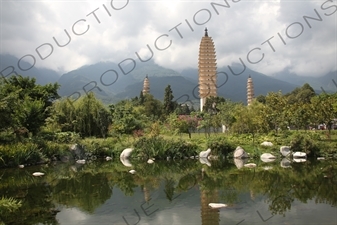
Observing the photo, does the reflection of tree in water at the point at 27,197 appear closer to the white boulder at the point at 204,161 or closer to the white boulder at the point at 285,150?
the white boulder at the point at 204,161

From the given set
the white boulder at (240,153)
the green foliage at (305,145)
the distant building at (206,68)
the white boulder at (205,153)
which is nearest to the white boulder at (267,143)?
the green foliage at (305,145)

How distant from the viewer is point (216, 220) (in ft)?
22.7

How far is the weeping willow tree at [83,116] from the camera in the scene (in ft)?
74.8

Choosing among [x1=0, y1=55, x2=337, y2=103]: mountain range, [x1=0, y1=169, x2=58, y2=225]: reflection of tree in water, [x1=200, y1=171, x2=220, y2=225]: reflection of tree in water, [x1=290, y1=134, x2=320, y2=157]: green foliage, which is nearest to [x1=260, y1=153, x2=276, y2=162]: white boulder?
[x1=290, y1=134, x2=320, y2=157]: green foliage

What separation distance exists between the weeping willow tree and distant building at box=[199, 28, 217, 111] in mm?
24757

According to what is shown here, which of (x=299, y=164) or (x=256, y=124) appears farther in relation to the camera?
(x=256, y=124)

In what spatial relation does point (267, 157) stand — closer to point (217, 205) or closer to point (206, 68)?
point (217, 205)

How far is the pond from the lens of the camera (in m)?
7.23

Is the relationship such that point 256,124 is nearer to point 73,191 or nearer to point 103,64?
point 73,191

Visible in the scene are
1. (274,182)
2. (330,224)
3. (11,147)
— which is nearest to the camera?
(330,224)

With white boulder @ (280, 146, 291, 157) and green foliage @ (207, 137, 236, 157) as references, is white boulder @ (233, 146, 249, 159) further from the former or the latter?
white boulder @ (280, 146, 291, 157)

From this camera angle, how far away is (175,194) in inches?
381

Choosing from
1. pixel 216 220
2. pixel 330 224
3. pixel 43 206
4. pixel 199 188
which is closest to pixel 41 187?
pixel 43 206

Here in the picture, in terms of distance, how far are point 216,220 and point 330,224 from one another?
7.02 ft
